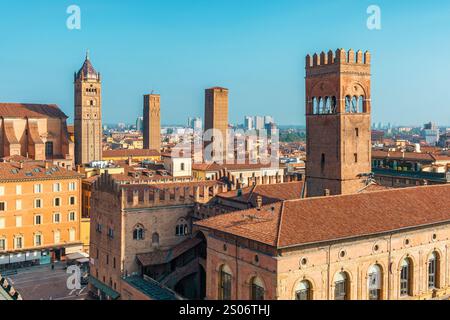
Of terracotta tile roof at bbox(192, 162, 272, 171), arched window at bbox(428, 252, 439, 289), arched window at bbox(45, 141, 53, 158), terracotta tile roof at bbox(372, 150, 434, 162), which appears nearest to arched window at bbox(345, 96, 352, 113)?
arched window at bbox(428, 252, 439, 289)

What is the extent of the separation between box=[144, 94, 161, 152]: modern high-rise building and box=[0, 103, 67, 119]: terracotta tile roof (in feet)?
142

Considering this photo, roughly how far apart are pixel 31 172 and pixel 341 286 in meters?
42.2

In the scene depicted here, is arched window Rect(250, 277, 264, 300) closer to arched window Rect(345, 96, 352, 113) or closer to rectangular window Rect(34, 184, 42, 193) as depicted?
arched window Rect(345, 96, 352, 113)

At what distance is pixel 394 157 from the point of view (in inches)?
2442

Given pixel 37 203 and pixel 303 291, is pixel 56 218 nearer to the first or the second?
pixel 37 203

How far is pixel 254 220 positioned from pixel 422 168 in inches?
1204

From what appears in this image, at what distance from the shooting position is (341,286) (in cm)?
3095

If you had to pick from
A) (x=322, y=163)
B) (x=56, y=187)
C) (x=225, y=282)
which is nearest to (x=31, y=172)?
(x=56, y=187)

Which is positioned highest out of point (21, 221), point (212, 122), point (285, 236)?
point (212, 122)

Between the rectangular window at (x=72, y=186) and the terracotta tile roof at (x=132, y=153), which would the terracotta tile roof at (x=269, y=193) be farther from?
the terracotta tile roof at (x=132, y=153)

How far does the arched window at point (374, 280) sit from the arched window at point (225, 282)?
321 inches
